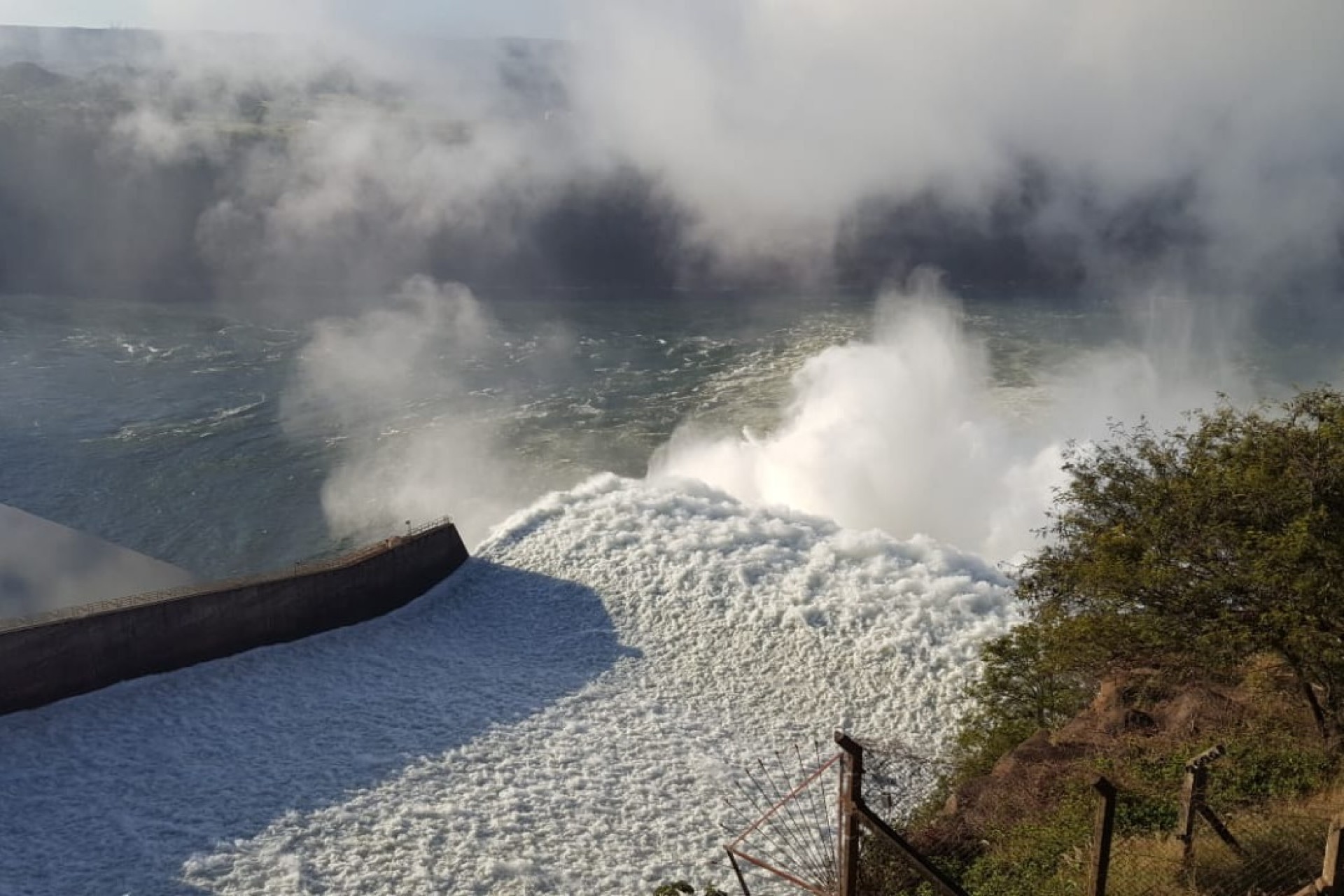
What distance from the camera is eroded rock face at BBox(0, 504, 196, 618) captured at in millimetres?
27781

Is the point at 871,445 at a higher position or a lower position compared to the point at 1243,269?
lower

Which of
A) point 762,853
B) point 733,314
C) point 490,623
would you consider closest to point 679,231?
point 733,314

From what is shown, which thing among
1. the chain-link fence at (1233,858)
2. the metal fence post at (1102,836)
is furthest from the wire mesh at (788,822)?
the metal fence post at (1102,836)

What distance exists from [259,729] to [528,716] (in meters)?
4.84

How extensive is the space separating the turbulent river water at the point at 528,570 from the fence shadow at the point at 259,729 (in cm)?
7

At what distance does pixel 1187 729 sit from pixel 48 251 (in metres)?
91.6

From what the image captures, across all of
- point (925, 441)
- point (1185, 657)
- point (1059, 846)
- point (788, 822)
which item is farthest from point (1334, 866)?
point (925, 441)

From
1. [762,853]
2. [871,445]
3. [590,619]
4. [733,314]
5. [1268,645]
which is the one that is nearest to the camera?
[1268,645]

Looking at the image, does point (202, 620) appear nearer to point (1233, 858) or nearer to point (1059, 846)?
point (1059, 846)

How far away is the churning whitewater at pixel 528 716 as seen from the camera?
54.7ft

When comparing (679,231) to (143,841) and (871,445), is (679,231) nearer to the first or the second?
(871,445)

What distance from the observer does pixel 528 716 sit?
68.1 feet

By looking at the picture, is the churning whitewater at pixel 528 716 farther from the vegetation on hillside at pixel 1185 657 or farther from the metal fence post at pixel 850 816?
the metal fence post at pixel 850 816

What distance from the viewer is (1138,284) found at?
88188mm
